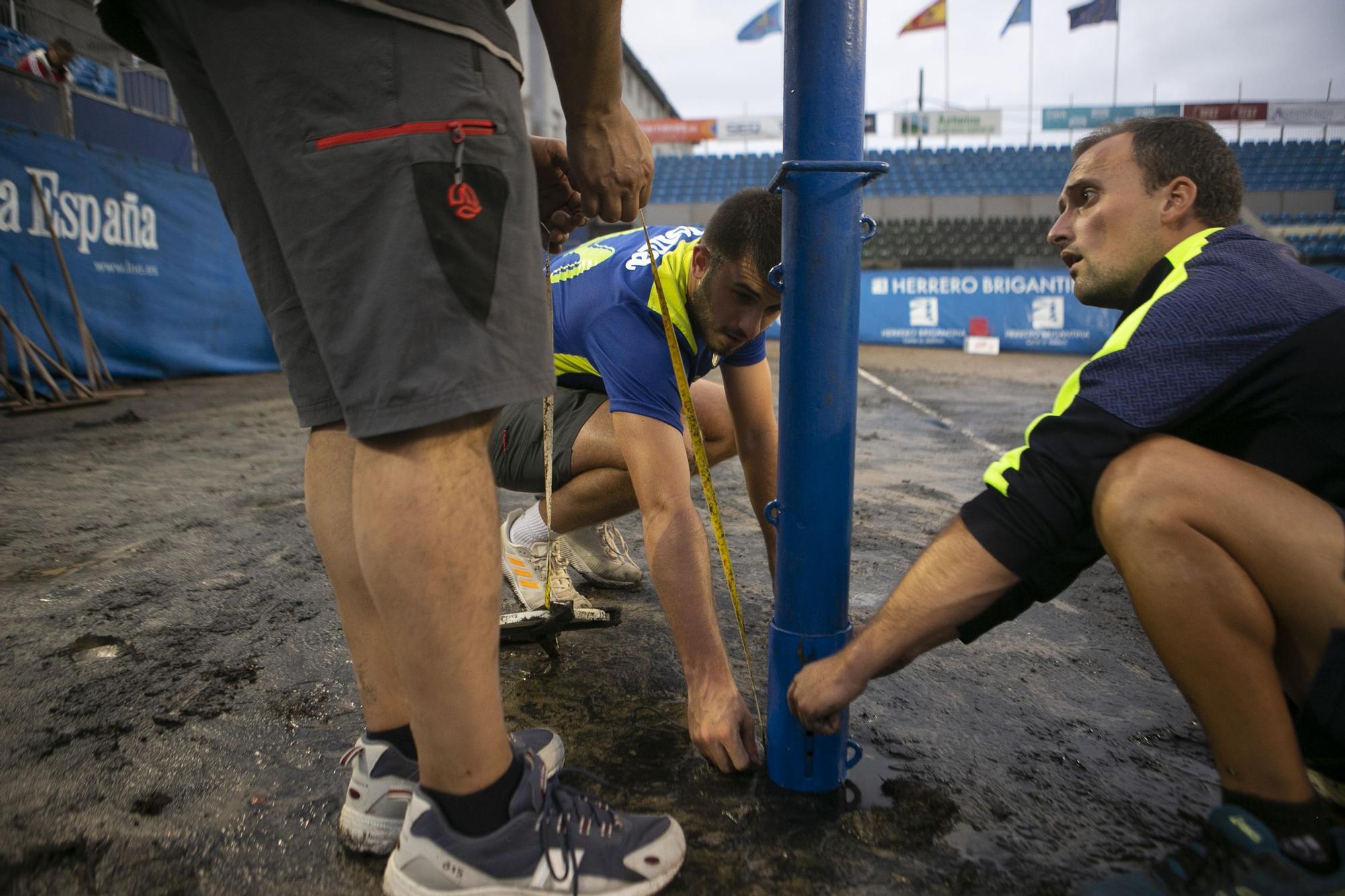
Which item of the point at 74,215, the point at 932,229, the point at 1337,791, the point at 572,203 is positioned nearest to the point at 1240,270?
the point at 1337,791

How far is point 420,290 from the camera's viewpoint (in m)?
0.88

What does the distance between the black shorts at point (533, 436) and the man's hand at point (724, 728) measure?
2.79 ft

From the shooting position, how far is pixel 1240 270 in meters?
1.16

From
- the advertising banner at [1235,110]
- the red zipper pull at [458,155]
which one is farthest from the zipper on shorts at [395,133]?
the advertising banner at [1235,110]

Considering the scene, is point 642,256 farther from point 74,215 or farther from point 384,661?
point 74,215

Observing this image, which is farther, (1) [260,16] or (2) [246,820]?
(2) [246,820]

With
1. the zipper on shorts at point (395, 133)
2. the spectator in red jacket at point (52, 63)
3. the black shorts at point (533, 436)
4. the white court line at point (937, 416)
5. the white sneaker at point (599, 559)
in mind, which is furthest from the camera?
the spectator in red jacket at point (52, 63)

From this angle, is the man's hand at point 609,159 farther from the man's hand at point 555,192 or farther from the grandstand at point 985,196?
the grandstand at point 985,196

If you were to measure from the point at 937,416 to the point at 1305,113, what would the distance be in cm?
2325

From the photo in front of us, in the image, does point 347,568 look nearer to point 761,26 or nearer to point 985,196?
point 985,196

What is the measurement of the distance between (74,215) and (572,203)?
823cm

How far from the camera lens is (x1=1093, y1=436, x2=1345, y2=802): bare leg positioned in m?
1.05

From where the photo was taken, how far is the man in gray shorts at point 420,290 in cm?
88

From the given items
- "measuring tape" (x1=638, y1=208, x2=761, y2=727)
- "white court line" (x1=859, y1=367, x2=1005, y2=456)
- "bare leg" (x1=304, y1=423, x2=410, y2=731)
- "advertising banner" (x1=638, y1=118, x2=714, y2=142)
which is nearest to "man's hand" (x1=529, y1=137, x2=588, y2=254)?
"measuring tape" (x1=638, y1=208, x2=761, y2=727)
